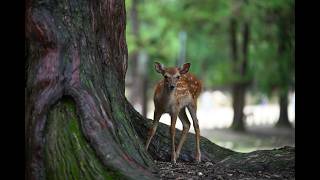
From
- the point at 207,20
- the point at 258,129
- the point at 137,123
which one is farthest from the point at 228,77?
the point at 137,123

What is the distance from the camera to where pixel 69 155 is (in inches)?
302

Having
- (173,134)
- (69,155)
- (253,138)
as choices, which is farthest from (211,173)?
(253,138)

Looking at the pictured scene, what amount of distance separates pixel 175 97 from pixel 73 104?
3081mm

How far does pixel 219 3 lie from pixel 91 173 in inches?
782

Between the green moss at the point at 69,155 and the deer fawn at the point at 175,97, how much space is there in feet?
8.26

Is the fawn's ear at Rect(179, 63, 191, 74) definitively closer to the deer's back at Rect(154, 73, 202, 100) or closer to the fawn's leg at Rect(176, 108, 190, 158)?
the deer's back at Rect(154, 73, 202, 100)

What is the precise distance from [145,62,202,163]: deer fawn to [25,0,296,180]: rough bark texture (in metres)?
2.03

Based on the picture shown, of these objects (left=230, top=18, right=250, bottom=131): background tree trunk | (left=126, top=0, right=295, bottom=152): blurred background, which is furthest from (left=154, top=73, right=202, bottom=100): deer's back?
(left=230, top=18, right=250, bottom=131): background tree trunk

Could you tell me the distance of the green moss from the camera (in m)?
7.65

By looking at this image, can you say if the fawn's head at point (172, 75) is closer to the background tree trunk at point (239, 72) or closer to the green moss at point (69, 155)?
the green moss at point (69, 155)

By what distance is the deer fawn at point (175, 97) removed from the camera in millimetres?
10516

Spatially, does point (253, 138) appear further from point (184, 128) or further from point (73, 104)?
point (73, 104)

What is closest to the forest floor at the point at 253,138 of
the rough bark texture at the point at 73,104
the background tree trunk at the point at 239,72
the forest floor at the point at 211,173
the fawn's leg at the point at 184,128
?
the background tree trunk at the point at 239,72
